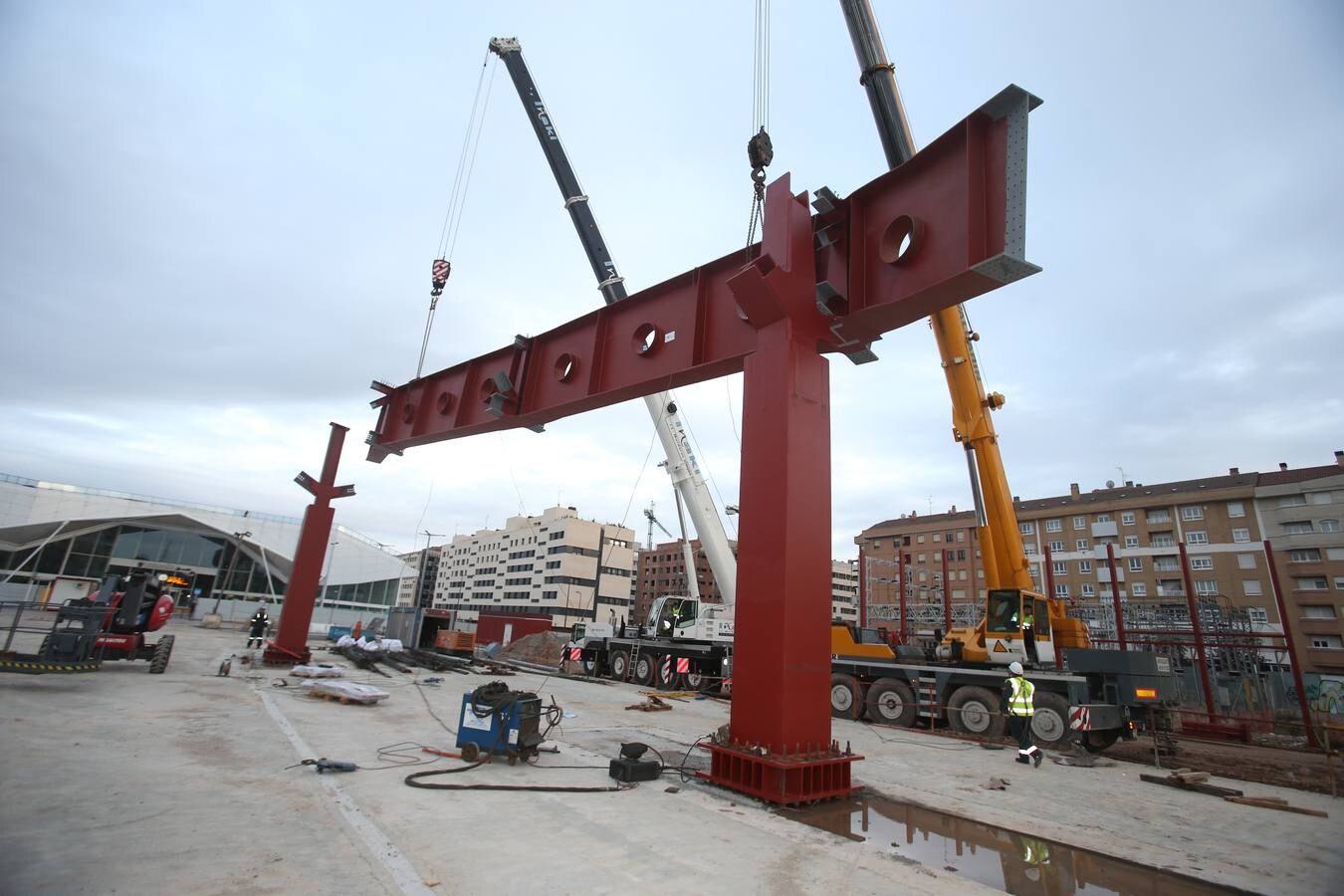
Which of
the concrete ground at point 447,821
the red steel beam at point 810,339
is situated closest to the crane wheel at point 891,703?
the concrete ground at point 447,821

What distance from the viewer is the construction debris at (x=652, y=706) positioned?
13112mm

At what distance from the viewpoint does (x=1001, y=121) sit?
4.98 m

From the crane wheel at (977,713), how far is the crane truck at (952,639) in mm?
19

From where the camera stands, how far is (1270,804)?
6922 mm

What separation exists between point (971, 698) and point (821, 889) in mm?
9767

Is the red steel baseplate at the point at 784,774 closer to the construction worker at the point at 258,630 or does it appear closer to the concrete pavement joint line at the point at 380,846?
the concrete pavement joint line at the point at 380,846

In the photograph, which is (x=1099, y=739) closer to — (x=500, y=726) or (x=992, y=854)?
(x=992, y=854)

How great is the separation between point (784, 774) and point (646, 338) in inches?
205

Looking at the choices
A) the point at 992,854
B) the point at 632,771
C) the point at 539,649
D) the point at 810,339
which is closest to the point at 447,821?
the point at 632,771

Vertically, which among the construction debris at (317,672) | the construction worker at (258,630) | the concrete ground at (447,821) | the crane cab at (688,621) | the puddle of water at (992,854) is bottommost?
the puddle of water at (992,854)

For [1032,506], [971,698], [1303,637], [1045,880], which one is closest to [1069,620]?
[971,698]

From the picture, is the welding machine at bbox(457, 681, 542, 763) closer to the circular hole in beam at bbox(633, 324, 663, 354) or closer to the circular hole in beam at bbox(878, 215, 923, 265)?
the circular hole in beam at bbox(633, 324, 663, 354)

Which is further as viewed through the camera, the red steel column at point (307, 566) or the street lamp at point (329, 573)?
the street lamp at point (329, 573)

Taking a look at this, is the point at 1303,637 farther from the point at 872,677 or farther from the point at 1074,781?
the point at 1074,781
